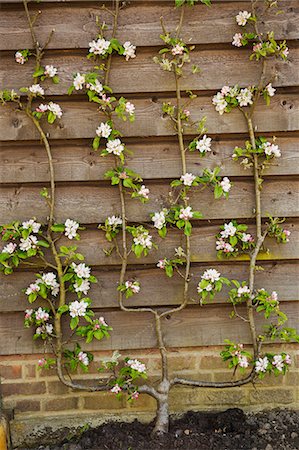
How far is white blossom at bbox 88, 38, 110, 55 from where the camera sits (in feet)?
8.37

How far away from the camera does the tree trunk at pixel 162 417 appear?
267 centimetres

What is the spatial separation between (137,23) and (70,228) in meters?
1.01

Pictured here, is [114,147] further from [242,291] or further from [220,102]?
[242,291]

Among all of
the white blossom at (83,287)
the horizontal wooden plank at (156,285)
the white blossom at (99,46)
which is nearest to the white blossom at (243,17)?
the white blossom at (99,46)

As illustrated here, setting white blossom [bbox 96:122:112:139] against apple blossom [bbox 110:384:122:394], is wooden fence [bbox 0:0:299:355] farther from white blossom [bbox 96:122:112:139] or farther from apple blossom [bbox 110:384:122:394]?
apple blossom [bbox 110:384:122:394]

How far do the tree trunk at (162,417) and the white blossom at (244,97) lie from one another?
1.45m

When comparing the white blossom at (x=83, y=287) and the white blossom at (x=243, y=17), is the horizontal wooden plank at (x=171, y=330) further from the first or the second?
the white blossom at (x=243, y=17)

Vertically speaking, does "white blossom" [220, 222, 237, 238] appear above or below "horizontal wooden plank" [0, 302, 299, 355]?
above

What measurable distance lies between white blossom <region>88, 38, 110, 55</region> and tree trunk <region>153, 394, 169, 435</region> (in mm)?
1651

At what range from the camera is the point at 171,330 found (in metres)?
2.79

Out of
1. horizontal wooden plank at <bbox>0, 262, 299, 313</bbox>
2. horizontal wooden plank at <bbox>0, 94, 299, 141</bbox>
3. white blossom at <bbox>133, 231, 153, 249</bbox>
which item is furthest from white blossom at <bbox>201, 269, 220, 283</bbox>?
horizontal wooden plank at <bbox>0, 94, 299, 141</bbox>

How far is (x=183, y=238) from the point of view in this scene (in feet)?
8.98

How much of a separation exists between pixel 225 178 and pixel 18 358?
4.44 feet

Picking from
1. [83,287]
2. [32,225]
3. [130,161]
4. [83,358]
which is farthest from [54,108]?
[83,358]
